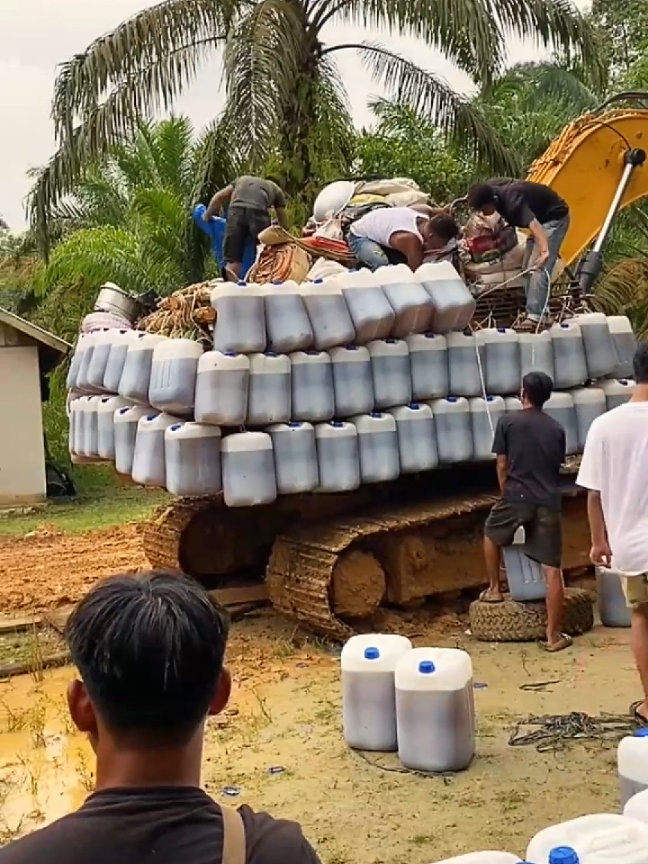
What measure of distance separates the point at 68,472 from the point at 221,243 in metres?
11.9

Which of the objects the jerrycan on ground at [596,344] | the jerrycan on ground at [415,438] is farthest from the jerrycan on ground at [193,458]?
the jerrycan on ground at [596,344]

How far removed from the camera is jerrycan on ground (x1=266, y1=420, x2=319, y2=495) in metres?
8.29

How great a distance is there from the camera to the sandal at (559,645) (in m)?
Answer: 8.22

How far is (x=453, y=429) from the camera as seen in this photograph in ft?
29.4

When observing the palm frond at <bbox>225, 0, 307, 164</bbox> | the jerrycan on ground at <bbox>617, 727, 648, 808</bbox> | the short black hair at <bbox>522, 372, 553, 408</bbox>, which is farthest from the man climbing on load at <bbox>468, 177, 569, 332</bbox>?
the jerrycan on ground at <bbox>617, 727, 648, 808</bbox>

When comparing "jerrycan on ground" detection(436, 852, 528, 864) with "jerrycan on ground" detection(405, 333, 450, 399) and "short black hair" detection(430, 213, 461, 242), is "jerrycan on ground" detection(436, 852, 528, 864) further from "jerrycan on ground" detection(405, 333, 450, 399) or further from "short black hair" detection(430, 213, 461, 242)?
"short black hair" detection(430, 213, 461, 242)

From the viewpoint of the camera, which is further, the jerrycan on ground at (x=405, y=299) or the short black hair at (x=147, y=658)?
the jerrycan on ground at (x=405, y=299)

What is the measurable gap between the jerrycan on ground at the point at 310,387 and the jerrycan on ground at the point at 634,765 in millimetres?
4151

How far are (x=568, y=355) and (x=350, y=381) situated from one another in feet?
6.35

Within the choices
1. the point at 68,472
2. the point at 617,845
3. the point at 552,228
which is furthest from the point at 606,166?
the point at 68,472

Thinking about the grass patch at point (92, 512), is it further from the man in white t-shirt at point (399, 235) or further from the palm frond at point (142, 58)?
the man in white t-shirt at point (399, 235)

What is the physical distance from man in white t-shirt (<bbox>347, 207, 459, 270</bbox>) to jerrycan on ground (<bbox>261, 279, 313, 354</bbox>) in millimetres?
1178

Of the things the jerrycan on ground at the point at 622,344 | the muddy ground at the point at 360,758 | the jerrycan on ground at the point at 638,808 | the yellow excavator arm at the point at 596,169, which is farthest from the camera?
the yellow excavator arm at the point at 596,169

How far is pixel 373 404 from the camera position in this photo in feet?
28.5
